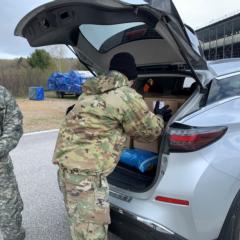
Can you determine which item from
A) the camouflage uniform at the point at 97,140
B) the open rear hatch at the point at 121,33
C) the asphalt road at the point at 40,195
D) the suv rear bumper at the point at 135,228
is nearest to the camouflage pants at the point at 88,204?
the camouflage uniform at the point at 97,140

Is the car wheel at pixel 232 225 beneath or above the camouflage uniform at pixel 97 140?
beneath

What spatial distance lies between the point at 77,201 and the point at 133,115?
74 cm

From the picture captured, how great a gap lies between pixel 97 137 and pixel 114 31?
1289 mm

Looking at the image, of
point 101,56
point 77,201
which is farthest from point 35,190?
point 77,201

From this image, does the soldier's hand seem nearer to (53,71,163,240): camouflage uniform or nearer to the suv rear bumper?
(53,71,163,240): camouflage uniform

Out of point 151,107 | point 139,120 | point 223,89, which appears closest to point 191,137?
point 139,120

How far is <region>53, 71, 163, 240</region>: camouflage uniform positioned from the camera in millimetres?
2666

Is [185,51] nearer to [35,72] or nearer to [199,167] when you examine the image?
[199,167]

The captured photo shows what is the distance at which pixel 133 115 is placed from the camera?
2.67m

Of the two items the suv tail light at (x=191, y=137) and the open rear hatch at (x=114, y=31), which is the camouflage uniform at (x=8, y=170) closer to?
the open rear hatch at (x=114, y=31)

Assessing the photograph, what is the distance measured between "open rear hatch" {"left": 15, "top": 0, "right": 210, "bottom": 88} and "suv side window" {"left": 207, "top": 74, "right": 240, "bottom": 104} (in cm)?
12

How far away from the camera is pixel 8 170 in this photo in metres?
3.45

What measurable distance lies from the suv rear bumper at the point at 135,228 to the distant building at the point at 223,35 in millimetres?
35985

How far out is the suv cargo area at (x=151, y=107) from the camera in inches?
125
